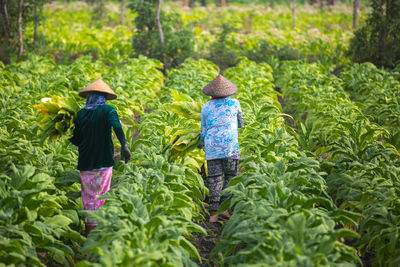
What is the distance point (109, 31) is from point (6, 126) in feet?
47.9

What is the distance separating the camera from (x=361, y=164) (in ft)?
18.6

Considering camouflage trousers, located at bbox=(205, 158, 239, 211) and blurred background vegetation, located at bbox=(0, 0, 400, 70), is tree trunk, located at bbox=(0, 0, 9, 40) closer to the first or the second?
blurred background vegetation, located at bbox=(0, 0, 400, 70)

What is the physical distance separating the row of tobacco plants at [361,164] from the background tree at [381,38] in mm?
4502

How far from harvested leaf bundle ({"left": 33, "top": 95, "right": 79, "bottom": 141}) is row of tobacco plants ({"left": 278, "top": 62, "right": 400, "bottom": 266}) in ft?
9.96

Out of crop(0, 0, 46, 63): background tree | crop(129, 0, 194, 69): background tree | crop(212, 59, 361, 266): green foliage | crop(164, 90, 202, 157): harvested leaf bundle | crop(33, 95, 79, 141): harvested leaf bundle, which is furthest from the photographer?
crop(129, 0, 194, 69): background tree

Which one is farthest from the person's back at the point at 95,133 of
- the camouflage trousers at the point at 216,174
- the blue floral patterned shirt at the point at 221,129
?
the camouflage trousers at the point at 216,174

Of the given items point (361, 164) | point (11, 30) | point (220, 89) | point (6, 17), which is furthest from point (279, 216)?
point (11, 30)

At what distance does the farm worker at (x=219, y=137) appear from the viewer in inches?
226

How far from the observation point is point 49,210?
15.9ft

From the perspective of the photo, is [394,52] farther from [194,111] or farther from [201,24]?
[201,24]

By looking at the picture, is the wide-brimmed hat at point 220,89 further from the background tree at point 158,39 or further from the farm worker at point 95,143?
the background tree at point 158,39

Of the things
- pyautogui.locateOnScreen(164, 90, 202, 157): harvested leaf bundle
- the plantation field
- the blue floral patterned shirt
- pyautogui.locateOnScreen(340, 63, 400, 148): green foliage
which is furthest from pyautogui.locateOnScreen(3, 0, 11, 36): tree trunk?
the blue floral patterned shirt

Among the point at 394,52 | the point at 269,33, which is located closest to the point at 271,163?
the point at 394,52

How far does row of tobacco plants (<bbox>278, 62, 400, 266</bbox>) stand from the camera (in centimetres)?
471
